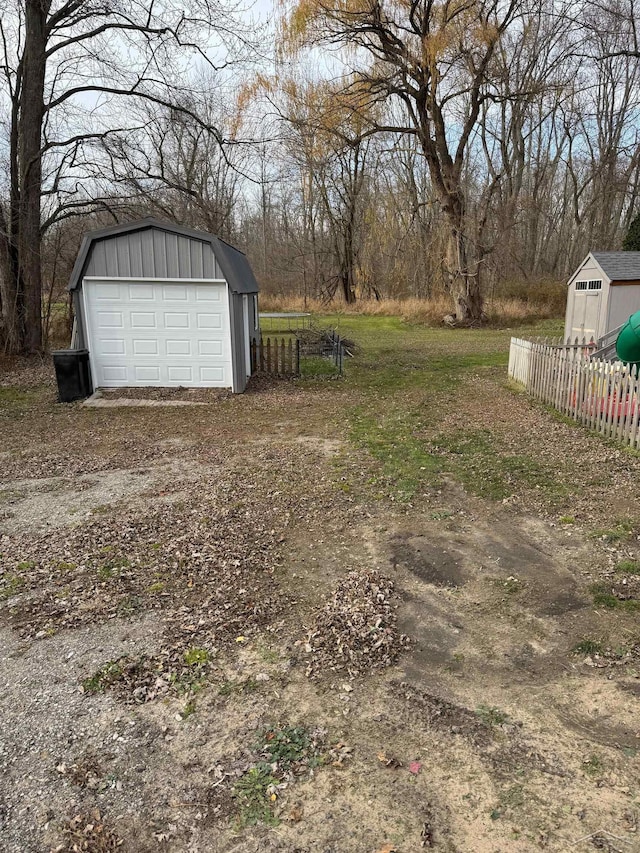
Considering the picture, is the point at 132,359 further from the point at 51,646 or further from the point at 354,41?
the point at 354,41

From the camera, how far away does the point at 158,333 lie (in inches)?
445

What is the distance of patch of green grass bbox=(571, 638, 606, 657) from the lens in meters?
3.28

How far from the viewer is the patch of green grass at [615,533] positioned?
15.5ft

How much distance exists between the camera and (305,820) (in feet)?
7.45

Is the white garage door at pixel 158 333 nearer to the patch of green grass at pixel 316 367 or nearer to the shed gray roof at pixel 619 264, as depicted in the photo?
the patch of green grass at pixel 316 367

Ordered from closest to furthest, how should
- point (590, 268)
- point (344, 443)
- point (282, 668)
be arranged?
point (282, 668) → point (344, 443) → point (590, 268)

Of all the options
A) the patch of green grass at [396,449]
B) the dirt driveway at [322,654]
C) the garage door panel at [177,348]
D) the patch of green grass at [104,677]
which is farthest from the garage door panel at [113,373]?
the patch of green grass at [104,677]

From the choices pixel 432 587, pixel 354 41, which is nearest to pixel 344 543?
pixel 432 587

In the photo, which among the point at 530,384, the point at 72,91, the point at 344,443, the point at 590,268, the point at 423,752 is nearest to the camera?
the point at 423,752

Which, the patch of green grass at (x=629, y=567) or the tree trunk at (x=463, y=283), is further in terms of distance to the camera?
the tree trunk at (x=463, y=283)

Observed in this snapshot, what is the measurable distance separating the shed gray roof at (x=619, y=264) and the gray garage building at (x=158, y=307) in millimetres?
10837

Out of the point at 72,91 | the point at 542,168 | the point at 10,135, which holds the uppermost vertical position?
the point at 542,168

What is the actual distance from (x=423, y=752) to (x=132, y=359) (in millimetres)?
10258

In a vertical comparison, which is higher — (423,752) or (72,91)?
(72,91)
